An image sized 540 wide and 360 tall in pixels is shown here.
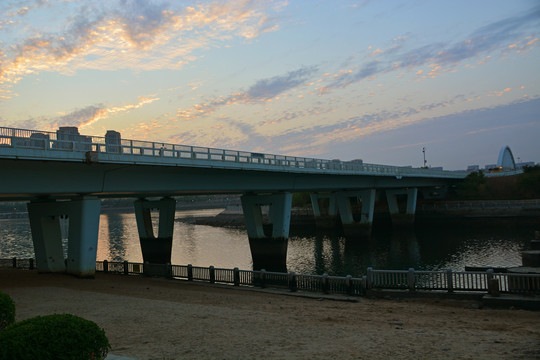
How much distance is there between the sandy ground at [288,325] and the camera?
11.1m

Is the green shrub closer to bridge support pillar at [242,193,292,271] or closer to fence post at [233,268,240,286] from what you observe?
fence post at [233,268,240,286]

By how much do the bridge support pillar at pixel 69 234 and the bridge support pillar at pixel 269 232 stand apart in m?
18.4

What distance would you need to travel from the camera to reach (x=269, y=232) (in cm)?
4519

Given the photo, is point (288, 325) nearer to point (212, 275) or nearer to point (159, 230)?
point (212, 275)

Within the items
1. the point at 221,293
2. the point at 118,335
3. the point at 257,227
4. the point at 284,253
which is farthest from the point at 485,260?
the point at 118,335

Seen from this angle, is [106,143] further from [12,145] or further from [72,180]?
[12,145]

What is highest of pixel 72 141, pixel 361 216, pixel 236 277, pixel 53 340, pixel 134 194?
pixel 72 141

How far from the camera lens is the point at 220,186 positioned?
39.5m

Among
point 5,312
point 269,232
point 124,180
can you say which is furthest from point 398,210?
point 5,312

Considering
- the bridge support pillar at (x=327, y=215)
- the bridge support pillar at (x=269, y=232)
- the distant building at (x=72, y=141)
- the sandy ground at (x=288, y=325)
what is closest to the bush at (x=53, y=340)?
the sandy ground at (x=288, y=325)

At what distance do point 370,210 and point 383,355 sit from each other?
5974 centimetres

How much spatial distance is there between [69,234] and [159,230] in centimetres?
1819

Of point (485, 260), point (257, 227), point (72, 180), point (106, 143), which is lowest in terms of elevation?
point (485, 260)

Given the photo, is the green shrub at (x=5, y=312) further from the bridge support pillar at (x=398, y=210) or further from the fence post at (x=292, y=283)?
the bridge support pillar at (x=398, y=210)
